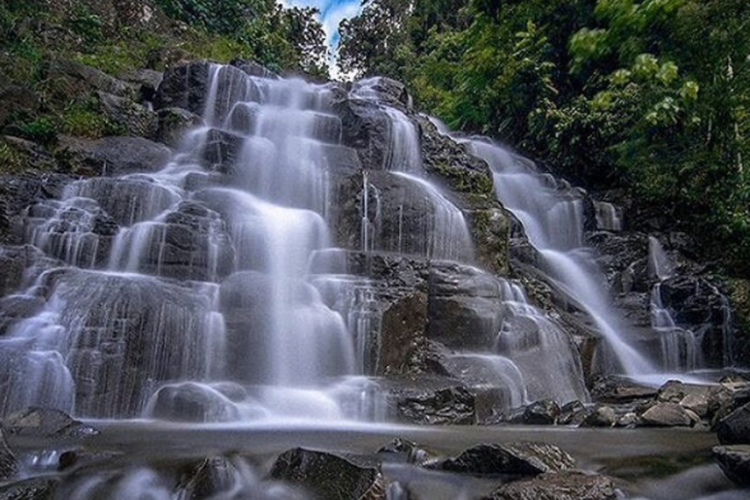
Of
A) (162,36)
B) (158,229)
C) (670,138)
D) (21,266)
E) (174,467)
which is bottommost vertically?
(174,467)

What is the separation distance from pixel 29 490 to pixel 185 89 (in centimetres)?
1486

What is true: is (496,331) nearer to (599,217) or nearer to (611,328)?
(611,328)

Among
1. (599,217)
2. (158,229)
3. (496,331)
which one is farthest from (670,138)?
(158,229)

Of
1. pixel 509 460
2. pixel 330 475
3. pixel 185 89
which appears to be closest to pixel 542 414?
pixel 509 460

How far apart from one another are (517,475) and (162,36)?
24035mm

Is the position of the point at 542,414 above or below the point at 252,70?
below

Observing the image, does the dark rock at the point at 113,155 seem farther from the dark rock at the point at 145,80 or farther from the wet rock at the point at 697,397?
the wet rock at the point at 697,397

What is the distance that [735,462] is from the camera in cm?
425

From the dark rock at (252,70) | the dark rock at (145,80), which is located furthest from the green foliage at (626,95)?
the dark rock at (145,80)

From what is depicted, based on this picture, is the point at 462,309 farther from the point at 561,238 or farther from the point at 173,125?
the point at 173,125

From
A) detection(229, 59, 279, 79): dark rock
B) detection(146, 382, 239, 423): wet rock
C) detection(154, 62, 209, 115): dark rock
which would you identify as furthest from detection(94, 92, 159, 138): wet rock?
detection(146, 382, 239, 423): wet rock

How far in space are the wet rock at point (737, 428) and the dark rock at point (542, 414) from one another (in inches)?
92.6

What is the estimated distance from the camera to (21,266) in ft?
27.6

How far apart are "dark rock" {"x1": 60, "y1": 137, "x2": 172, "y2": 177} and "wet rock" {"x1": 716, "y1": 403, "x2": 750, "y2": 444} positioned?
11849mm
